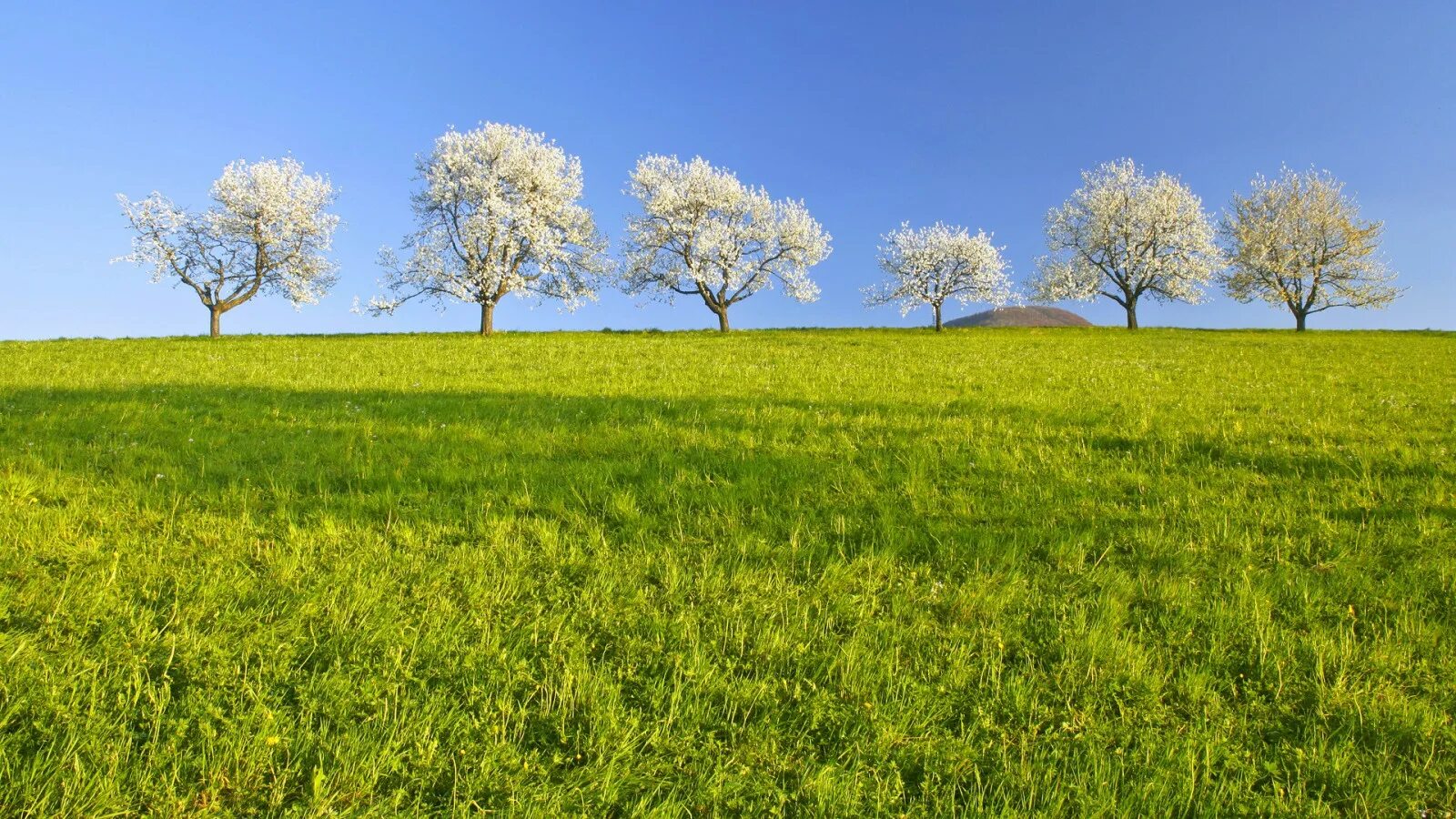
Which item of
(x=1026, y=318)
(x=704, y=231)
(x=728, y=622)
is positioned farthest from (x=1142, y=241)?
(x=1026, y=318)

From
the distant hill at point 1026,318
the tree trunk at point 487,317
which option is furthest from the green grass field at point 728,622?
the distant hill at point 1026,318

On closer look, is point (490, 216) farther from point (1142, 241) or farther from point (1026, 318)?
point (1026, 318)

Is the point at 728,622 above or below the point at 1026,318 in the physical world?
below

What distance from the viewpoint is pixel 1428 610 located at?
472 cm

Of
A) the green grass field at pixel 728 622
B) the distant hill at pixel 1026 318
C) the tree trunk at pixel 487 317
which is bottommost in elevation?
the green grass field at pixel 728 622

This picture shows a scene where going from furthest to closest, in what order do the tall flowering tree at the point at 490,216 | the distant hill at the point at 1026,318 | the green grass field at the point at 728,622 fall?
the distant hill at the point at 1026,318 < the tall flowering tree at the point at 490,216 < the green grass field at the point at 728,622

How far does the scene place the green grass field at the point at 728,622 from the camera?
297 centimetres

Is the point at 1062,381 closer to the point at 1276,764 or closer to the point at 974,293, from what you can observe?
the point at 1276,764

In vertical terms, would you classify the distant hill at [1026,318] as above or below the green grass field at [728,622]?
above

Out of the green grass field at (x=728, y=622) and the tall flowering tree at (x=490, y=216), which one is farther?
the tall flowering tree at (x=490, y=216)

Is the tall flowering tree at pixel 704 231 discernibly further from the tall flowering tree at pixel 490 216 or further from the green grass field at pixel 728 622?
the green grass field at pixel 728 622

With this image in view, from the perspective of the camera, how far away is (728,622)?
4.20m

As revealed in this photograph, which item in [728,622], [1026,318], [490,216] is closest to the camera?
[728,622]

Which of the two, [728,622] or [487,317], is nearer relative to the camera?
[728,622]
